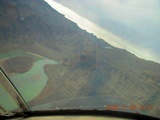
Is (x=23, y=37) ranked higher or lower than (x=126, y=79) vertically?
higher

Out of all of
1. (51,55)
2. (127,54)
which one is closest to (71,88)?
(51,55)

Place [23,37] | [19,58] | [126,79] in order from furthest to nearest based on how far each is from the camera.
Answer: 1. [23,37]
2. [19,58]
3. [126,79]

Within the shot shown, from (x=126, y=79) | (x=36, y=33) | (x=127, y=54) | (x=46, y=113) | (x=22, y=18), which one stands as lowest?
(x=127, y=54)

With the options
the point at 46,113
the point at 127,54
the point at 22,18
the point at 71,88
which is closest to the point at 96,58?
the point at 127,54

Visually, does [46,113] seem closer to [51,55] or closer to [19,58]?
[19,58]

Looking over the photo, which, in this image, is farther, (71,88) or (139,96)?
(71,88)

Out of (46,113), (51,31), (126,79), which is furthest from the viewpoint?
(51,31)

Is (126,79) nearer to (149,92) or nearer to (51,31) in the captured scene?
(149,92)
